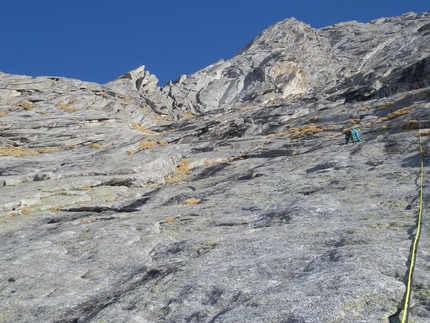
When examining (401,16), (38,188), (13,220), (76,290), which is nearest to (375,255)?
(76,290)

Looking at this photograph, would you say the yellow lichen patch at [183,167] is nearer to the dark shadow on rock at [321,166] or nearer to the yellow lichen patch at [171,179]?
the yellow lichen patch at [171,179]

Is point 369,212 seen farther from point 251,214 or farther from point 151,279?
point 151,279

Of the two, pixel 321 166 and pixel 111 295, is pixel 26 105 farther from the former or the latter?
pixel 111 295

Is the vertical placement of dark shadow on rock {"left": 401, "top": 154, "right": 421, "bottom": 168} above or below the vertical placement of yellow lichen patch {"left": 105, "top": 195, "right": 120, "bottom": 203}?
below

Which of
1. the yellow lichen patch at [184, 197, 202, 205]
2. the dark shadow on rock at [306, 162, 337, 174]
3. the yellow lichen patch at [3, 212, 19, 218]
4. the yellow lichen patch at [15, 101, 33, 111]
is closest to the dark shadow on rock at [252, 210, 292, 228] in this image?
the yellow lichen patch at [184, 197, 202, 205]

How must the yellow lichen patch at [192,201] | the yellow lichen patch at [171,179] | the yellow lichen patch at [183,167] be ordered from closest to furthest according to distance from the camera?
the yellow lichen patch at [192,201]
the yellow lichen patch at [171,179]
the yellow lichen patch at [183,167]

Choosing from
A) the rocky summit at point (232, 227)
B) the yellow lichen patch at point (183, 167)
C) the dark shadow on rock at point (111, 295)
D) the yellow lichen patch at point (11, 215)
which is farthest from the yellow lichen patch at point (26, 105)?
the dark shadow on rock at point (111, 295)

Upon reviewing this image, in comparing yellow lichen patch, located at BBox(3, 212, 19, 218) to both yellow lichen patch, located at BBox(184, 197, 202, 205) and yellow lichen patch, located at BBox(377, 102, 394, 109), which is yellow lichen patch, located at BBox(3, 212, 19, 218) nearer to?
yellow lichen patch, located at BBox(184, 197, 202, 205)

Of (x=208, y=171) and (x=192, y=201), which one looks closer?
(x=192, y=201)

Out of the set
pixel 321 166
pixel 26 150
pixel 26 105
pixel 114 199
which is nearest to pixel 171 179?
pixel 114 199

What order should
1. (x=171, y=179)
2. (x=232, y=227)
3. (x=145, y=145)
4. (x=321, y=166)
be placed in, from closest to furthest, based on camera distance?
(x=232, y=227) < (x=321, y=166) < (x=171, y=179) < (x=145, y=145)

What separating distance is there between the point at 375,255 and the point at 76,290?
760cm

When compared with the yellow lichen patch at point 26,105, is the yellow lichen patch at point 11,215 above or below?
below

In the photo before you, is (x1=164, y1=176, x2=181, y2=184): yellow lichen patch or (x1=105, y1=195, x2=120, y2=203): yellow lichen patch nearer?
(x1=105, y1=195, x2=120, y2=203): yellow lichen patch
